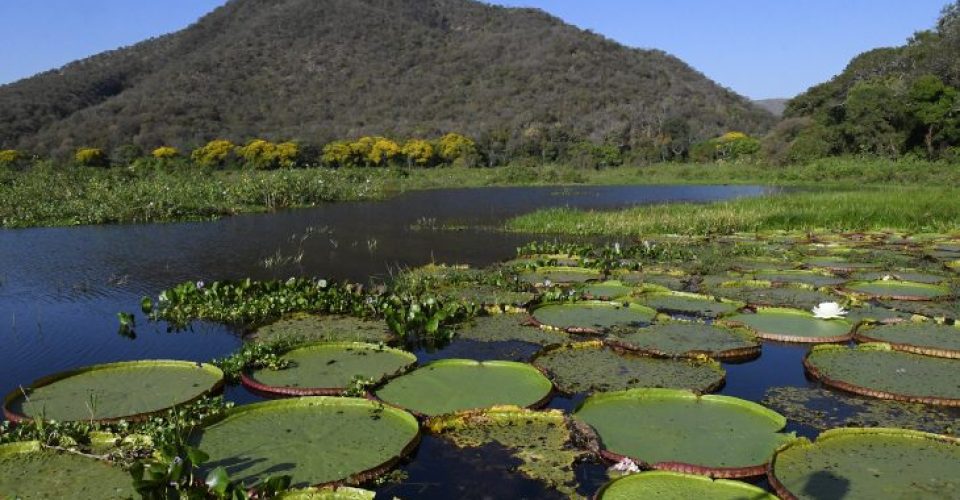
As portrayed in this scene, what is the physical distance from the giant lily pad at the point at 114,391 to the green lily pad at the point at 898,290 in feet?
24.3

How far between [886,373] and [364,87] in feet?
277

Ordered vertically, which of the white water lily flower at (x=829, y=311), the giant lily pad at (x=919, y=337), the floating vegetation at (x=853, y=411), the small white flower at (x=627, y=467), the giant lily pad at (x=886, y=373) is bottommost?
the floating vegetation at (x=853, y=411)

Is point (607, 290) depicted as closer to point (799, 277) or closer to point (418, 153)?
point (799, 277)

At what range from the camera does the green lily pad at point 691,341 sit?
5906 millimetres

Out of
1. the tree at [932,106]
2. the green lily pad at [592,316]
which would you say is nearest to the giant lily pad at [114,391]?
the green lily pad at [592,316]

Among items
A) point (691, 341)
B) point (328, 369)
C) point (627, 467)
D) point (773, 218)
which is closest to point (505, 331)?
point (691, 341)

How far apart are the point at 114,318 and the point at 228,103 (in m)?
70.6

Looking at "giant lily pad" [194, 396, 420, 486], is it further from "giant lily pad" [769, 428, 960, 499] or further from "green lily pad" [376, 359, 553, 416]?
"giant lily pad" [769, 428, 960, 499]

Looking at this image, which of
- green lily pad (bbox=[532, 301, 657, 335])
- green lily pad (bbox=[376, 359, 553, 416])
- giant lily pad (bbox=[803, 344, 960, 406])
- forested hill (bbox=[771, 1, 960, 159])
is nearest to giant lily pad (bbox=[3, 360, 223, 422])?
green lily pad (bbox=[376, 359, 553, 416])

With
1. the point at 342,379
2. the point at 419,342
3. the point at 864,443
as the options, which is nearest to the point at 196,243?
the point at 419,342

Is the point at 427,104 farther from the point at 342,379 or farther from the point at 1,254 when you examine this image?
the point at 342,379

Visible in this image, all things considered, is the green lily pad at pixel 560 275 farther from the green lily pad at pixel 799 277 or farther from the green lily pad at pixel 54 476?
the green lily pad at pixel 54 476

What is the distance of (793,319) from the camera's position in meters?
7.04

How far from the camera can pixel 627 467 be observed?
3.71 meters
